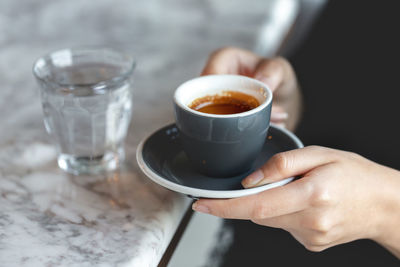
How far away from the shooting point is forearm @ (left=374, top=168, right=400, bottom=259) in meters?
0.66

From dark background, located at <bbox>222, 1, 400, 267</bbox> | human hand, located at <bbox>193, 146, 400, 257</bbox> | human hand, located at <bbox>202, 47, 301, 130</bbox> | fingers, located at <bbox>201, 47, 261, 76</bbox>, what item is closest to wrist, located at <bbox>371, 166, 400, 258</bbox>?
human hand, located at <bbox>193, 146, 400, 257</bbox>

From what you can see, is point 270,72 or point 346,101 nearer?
point 270,72

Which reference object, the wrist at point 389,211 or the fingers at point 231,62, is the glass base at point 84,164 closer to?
the fingers at point 231,62

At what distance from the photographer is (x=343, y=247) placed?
86 cm

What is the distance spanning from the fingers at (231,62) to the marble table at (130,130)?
141 millimetres

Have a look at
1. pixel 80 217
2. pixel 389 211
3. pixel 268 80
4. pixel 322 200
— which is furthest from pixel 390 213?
pixel 80 217

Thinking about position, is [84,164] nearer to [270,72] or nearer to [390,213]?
[270,72]

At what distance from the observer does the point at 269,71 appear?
0.82 m

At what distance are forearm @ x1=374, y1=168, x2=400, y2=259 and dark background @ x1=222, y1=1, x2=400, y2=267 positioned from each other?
112 millimetres

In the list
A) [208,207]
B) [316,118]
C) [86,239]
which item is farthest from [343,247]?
[86,239]

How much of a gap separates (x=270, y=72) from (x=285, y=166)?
11.6 inches

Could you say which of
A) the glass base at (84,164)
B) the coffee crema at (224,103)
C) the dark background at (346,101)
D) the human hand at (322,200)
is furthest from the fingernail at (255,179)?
the dark background at (346,101)

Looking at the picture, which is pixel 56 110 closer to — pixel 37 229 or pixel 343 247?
pixel 37 229

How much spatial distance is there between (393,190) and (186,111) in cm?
34
